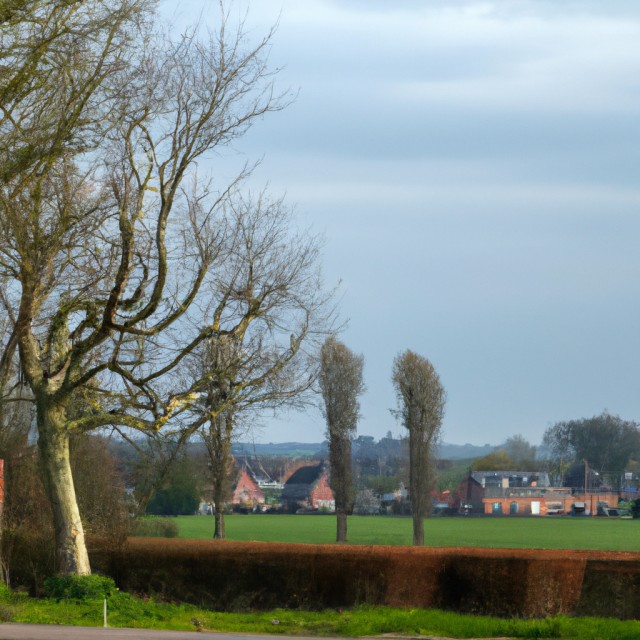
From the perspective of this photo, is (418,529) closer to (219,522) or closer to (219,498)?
(219,498)

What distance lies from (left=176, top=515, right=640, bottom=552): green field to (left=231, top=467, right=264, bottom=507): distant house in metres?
36.4

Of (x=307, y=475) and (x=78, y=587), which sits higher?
(x=78, y=587)

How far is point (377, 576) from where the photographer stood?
23.1 metres

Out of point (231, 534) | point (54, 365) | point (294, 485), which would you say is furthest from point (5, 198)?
point (294, 485)

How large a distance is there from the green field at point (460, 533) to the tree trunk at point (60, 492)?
→ 1022 inches

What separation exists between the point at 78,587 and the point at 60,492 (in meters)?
2.02

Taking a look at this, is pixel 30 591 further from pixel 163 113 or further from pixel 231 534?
pixel 231 534

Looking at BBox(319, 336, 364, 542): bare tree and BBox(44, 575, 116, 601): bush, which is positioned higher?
BBox(319, 336, 364, 542): bare tree

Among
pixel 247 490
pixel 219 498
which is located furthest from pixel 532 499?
pixel 219 498

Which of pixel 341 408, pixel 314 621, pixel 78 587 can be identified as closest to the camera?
pixel 314 621

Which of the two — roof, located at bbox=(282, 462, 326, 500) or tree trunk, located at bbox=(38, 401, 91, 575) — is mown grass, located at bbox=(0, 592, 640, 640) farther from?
roof, located at bbox=(282, 462, 326, 500)

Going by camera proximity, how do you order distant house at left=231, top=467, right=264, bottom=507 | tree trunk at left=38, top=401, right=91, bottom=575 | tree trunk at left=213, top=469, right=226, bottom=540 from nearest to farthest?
tree trunk at left=38, top=401, right=91, bottom=575, tree trunk at left=213, top=469, right=226, bottom=540, distant house at left=231, top=467, right=264, bottom=507

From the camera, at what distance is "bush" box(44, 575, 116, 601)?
70.7 feet

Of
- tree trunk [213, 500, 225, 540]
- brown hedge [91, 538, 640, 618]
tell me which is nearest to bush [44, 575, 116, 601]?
brown hedge [91, 538, 640, 618]
